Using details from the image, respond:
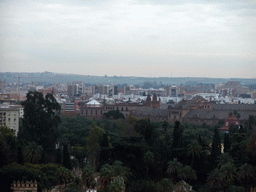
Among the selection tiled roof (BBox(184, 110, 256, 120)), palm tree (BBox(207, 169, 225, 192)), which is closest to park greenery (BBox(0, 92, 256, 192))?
palm tree (BBox(207, 169, 225, 192))

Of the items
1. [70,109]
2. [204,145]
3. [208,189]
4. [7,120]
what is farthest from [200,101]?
[208,189]

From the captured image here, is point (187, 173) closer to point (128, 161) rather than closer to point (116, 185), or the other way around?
point (128, 161)

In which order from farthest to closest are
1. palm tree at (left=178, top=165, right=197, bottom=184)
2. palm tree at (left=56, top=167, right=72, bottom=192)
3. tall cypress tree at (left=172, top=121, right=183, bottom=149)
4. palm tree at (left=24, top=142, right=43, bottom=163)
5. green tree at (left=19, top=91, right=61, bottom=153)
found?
green tree at (left=19, top=91, right=61, bottom=153) → tall cypress tree at (left=172, top=121, right=183, bottom=149) → palm tree at (left=24, top=142, right=43, bottom=163) → palm tree at (left=178, top=165, right=197, bottom=184) → palm tree at (left=56, top=167, right=72, bottom=192)

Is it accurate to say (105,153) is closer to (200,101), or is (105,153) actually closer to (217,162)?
(217,162)

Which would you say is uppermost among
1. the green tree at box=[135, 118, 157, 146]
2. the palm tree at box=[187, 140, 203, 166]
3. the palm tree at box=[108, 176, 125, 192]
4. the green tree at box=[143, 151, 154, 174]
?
the green tree at box=[135, 118, 157, 146]

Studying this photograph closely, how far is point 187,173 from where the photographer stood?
41.4 metres

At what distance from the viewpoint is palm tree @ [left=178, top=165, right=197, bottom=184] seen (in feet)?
135

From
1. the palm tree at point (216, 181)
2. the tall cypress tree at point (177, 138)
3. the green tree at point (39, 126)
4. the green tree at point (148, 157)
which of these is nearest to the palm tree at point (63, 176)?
the green tree at point (148, 157)

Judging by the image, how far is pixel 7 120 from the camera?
2911 inches

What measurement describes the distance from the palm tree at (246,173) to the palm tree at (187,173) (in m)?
3.53

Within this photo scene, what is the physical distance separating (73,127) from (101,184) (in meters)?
37.3

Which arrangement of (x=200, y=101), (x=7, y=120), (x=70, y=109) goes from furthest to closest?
1. (x=70, y=109)
2. (x=200, y=101)
3. (x=7, y=120)

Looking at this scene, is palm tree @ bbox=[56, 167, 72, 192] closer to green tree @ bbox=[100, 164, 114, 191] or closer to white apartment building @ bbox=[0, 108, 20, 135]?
green tree @ bbox=[100, 164, 114, 191]

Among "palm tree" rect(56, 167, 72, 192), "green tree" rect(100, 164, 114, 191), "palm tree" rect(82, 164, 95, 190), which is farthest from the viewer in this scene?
"green tree" rect(100, 164, 114, 191)
